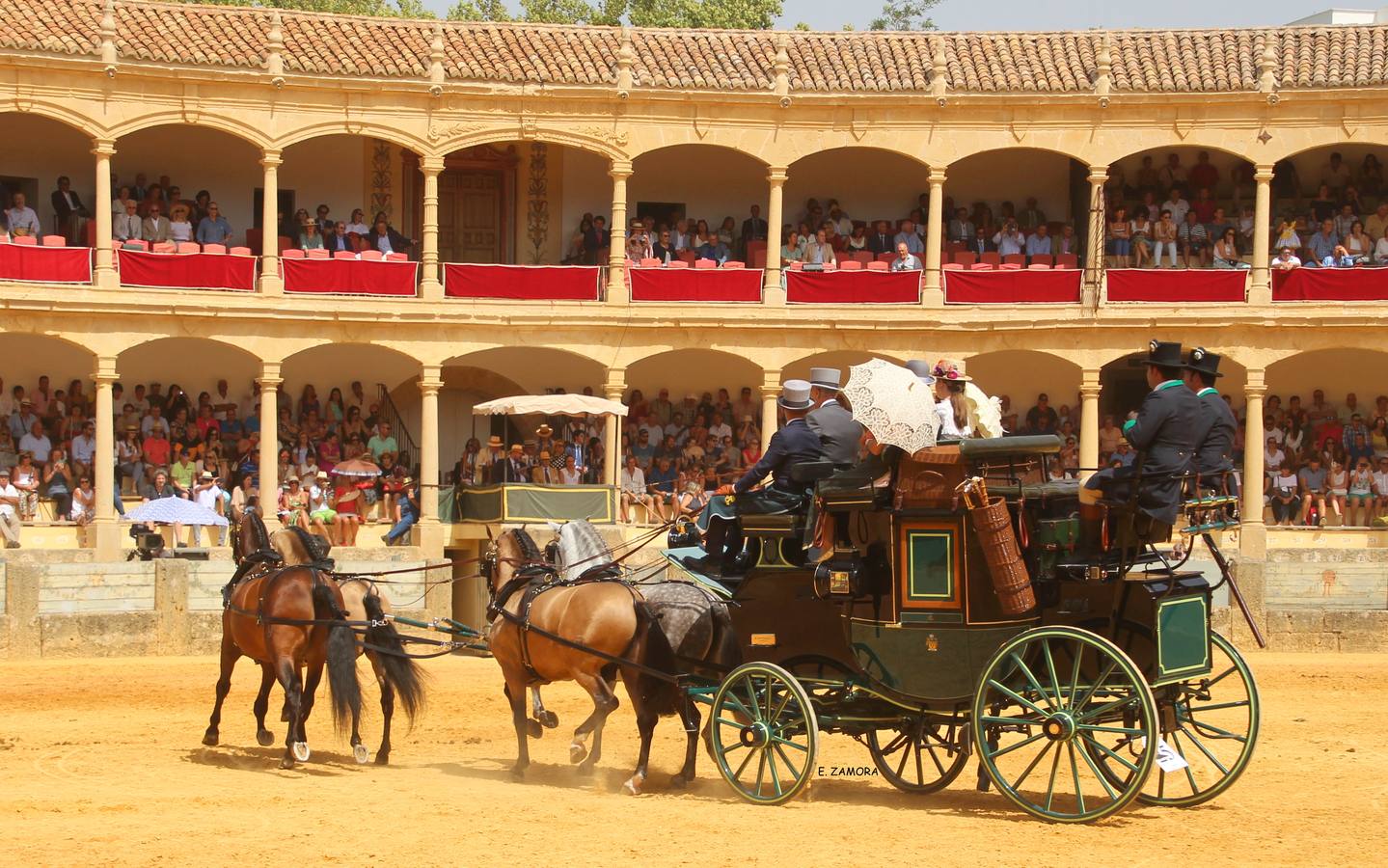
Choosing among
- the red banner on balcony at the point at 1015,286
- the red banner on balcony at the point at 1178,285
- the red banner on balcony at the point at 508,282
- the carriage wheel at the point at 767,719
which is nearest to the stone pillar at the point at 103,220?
the red banner on balcony at the point at 508,282

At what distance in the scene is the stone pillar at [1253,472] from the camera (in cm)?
2836

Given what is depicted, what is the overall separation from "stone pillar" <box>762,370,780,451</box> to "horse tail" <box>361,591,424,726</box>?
16.0 m

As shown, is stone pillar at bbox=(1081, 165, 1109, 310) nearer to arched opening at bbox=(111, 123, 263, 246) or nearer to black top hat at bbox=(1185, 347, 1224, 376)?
arched opening at bbox=(111, 123, 263, 246)

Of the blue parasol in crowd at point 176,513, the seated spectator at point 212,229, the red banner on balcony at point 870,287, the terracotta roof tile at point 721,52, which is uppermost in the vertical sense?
the terracotta roof tile at point 721,52

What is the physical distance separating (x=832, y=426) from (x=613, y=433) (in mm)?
17397

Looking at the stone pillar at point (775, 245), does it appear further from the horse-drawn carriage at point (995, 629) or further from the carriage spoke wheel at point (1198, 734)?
the horse-drawn carriage at point (995, 629)

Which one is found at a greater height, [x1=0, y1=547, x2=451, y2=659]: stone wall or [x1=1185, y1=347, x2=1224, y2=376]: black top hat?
[x1=1185, y1=347, x2=1224, y2=376]: black top hat

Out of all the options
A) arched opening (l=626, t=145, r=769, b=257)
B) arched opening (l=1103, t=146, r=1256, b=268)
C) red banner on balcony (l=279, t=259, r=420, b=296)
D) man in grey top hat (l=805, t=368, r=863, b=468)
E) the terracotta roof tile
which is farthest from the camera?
arched opening (l=626, t=145, r=769, b=257)

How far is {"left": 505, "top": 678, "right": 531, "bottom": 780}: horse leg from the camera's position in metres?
12.5

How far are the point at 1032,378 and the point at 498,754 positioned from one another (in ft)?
63.1

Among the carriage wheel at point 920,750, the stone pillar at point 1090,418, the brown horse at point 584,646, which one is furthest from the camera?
the stone pillar at point 1090,418

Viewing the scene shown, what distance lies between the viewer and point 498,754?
14141 mm

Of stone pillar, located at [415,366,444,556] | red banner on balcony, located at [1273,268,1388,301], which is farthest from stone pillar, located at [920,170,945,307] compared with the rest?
stone pillar, located at [415,366,444,556]

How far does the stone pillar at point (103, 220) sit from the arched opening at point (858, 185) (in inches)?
468
